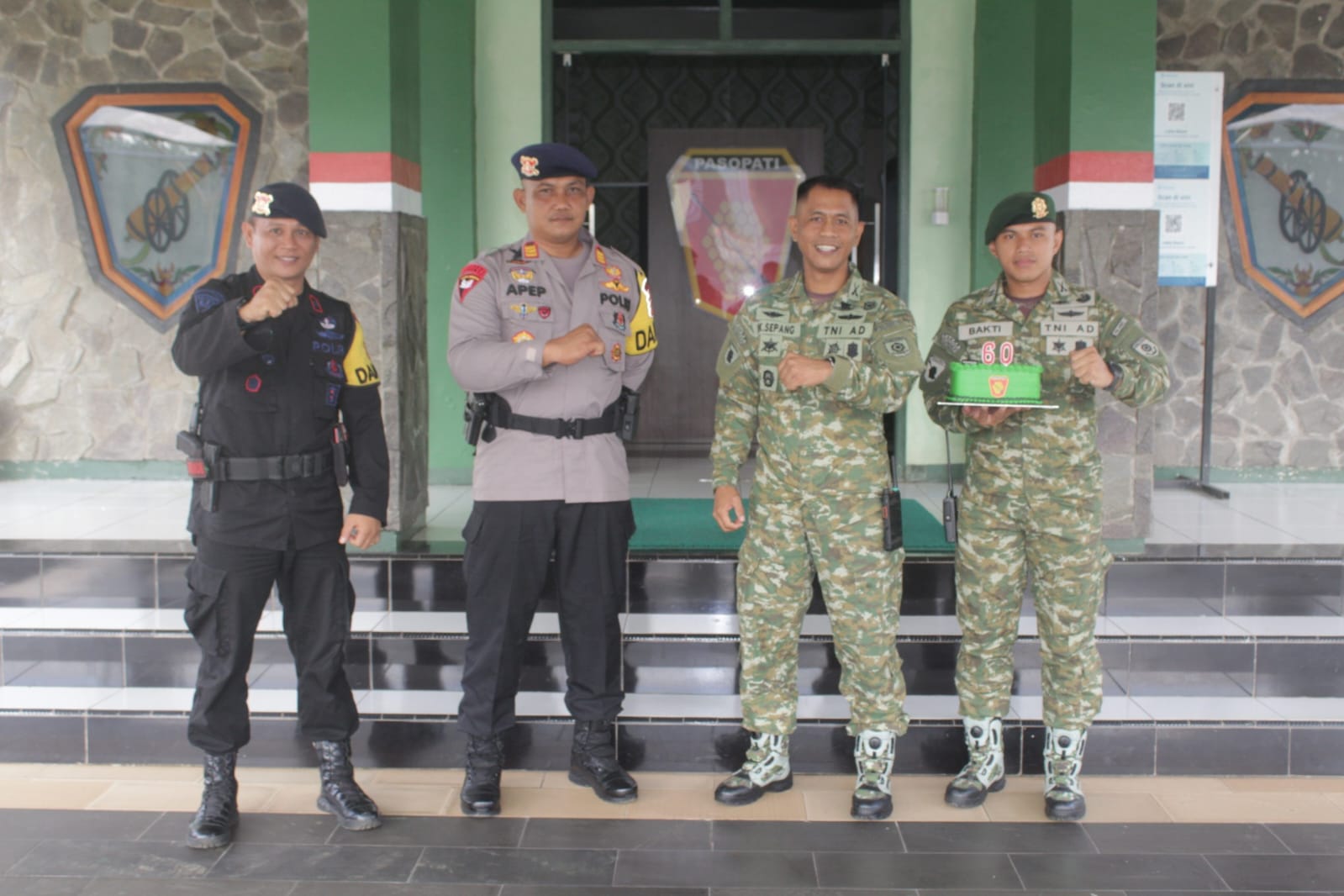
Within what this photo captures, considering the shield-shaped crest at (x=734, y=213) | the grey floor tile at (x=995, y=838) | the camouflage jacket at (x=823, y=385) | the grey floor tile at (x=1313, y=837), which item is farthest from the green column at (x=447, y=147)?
the grey floor tile at (x=1313, y=837)

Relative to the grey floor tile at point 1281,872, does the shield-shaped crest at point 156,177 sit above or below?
above

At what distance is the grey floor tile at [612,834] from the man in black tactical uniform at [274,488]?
468 millimetres

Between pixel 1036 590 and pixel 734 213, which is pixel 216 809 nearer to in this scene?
pixel 1036 590

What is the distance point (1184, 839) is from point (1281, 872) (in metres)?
0.25

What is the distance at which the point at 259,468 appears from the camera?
3113 millimetres

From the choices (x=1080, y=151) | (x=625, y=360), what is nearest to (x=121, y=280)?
(x=625, y=360)

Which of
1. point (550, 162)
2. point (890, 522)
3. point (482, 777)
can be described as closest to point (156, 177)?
point (550, 162)

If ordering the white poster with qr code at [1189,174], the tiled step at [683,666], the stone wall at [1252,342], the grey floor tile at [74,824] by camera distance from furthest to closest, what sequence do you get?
the stone wall at [1252,342]
the white poster with qr code at [1189,174]
the tiled step at [683,666]
the grey floor tile at [74,824]

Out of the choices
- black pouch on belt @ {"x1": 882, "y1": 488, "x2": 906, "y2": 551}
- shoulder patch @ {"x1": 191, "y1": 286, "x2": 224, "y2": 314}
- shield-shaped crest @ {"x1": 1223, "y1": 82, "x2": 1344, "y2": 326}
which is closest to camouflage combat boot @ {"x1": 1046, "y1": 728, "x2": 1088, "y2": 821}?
black pouch on belt @ {"x1": 882, "y1": 488, "x2": 906, "y2": 551}

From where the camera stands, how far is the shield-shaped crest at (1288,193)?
6359 mm

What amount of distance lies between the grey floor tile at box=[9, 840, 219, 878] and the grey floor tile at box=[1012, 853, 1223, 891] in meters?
2.08

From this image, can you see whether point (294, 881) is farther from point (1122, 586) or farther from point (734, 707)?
point (1122, 586)

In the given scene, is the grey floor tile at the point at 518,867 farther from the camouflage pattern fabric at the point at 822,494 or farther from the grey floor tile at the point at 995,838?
the grey floor tile at the point at 995,838

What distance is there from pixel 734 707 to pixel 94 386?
4467 mm
